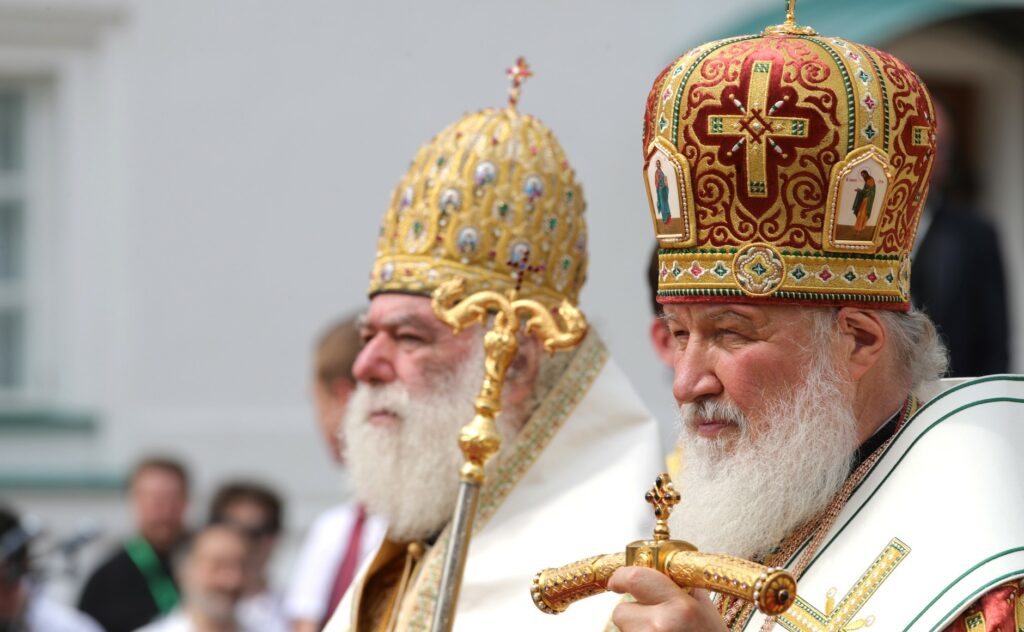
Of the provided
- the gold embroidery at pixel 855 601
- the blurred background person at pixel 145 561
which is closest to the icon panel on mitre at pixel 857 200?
the gold embroidery at pixel 855 601

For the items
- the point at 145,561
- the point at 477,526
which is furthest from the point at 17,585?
the point at 477,526

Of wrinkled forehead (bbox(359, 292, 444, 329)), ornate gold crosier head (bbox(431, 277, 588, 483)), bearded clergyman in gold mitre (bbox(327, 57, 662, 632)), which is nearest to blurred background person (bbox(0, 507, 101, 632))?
bearded clergyman in gold mitre (bbox(327, 57, 662, 632))

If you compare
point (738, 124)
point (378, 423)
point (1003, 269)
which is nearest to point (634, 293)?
point (1003, 269)

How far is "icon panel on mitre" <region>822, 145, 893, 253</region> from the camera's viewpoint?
337cm

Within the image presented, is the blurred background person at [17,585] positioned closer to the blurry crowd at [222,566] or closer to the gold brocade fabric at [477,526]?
the blurry crowd at [222,566]

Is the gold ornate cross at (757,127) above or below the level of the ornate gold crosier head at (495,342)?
above

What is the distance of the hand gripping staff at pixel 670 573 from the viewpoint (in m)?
2.81

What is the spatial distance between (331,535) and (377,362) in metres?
2.29

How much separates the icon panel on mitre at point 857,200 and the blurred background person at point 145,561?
212 inches

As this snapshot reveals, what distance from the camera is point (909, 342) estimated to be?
347cm

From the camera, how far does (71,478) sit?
9820 mm

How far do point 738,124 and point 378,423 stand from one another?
5.46ft

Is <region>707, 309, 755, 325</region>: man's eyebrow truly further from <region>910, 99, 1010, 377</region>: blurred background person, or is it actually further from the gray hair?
<region>910, 99, 1010, 377</region>: blurred background person

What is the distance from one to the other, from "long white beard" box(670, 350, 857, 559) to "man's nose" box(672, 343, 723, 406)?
25 millimetres
